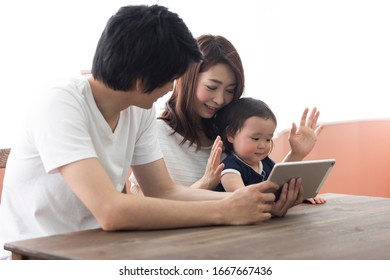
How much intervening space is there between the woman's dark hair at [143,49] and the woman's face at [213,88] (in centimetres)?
59

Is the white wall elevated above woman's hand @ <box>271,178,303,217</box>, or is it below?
above

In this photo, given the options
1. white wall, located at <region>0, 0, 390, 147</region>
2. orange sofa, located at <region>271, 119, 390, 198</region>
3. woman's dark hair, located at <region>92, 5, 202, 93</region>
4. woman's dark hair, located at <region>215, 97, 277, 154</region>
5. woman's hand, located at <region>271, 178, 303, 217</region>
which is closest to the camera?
woman's dark hair, located at <region>92, 5, 202, 93</region>

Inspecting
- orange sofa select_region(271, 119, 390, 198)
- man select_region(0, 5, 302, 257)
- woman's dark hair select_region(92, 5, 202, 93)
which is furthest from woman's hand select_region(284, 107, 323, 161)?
orange sofa select_region(271, 119, 390, 198)

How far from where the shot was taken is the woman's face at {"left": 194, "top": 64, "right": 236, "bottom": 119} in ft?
7.25

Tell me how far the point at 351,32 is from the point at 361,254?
293cm

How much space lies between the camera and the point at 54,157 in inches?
57.6

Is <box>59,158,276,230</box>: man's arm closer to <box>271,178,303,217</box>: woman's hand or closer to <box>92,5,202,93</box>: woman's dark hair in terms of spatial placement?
<box>271,178,303,217</box>: woman's hand

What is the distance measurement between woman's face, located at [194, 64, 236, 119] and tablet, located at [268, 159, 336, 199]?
0.54 m

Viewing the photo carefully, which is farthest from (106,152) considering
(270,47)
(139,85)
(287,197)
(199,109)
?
(270,47)

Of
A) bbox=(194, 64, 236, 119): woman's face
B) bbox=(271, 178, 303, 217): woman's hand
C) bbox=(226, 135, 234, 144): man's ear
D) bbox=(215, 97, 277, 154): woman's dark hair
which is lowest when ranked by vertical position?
bbox=(271, 178, 303, 217): woman's hand

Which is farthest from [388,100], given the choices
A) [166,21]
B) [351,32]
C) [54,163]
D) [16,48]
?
[54,163]

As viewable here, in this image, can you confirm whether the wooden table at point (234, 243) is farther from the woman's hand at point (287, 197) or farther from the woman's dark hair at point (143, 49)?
the woman's dark hair at point (143, 49)

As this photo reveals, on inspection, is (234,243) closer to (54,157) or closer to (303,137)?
(54,157)

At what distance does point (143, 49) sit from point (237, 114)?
2.37 feet
